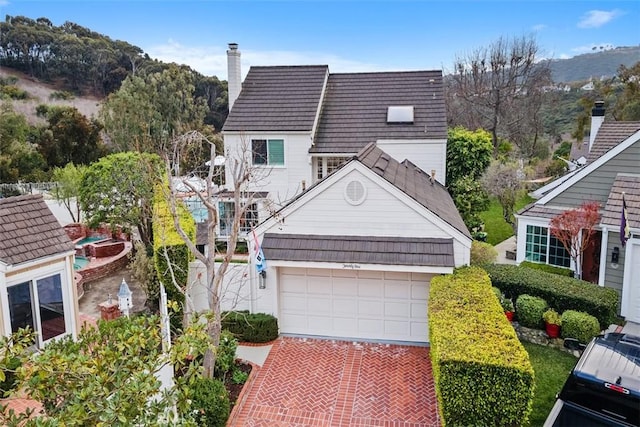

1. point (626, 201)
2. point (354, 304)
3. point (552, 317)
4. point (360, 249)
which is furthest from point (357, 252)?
point (626, 201)

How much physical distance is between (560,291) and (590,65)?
7979cm

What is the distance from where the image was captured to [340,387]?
1270 centimetres

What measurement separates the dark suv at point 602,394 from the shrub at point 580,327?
466 centimetres

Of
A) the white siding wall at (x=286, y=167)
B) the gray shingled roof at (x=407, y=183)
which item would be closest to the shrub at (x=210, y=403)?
the gray shingled roof at (x=407, y=183)

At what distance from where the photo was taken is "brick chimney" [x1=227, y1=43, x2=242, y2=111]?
2666 centimetres

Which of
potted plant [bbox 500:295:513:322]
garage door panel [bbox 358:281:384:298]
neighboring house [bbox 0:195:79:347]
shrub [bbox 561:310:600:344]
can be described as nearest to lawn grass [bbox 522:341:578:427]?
shrub [bbox 561:310:600:344]

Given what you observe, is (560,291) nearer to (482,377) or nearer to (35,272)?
(482,377)

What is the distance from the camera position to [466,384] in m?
9.68

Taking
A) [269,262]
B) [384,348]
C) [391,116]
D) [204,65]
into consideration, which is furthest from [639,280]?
[204,65]

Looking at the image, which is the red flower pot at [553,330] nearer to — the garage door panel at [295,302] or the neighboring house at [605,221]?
the neighboring house at [605,221]

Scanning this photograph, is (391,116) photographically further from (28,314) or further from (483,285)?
(28,314)

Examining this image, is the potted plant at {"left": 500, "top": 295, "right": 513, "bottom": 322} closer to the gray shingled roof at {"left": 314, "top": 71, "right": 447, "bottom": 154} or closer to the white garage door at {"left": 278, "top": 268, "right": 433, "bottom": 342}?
the white garage door at {"left": 278, "top": 268, "right": 433, "bottom": 342}

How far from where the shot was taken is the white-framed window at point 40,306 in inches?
494

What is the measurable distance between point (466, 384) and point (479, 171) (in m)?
17.8
